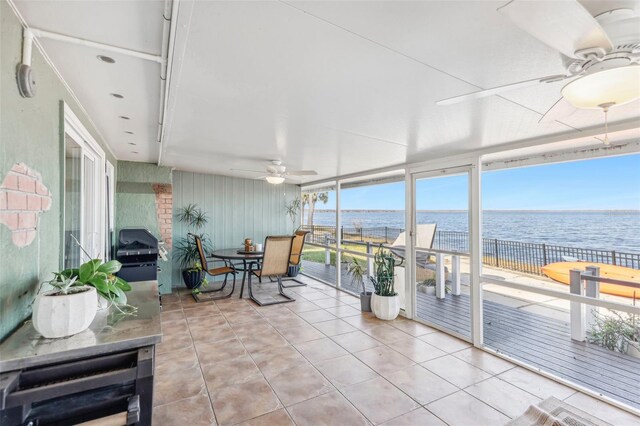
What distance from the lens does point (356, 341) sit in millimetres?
3324

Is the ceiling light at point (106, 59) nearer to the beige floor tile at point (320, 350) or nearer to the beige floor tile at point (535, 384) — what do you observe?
the beige floor tile at point (320, 350)

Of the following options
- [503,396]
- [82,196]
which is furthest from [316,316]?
[82,196]

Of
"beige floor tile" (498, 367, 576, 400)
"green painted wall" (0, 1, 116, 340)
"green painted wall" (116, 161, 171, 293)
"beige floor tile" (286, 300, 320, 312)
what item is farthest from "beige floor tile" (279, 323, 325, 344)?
"green painted wall" (116, 161, 171, 293)

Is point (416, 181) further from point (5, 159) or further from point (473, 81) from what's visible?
point (5, 159)

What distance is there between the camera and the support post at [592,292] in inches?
118

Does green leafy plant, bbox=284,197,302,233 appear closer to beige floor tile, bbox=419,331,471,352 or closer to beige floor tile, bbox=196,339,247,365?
beige floor tile, bbox=196,339,247,365

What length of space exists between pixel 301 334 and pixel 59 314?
2704mm

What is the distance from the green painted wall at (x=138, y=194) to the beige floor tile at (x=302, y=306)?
2.34 metres

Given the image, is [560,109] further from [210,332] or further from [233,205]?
[233,205]

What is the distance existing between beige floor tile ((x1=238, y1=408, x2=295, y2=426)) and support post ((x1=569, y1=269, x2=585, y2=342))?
3.22 metres

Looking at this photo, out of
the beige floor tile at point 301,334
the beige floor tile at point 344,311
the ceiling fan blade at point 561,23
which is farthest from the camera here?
the beige floor tile at point 344,311

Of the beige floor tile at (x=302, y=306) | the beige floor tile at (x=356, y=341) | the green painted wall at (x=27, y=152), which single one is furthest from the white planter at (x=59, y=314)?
the beige floor tile at (x=302, y=306)

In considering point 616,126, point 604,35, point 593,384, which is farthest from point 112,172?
Result: point 593,384

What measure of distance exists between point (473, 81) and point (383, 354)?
259 cm
